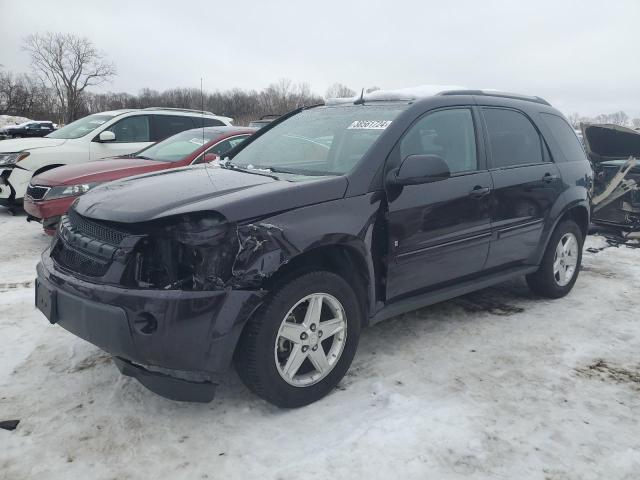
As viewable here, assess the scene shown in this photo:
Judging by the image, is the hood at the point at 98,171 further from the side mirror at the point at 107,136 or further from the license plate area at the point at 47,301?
the license plate area at the point at 47,301

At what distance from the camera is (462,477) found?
2234 mm

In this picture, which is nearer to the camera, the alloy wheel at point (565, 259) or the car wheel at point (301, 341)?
the car wheel at point (301, 341)

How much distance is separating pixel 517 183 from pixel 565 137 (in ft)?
3.62

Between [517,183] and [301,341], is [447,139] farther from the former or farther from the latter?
[301,341]

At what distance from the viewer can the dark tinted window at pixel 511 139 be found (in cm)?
390

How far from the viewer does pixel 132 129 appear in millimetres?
8773

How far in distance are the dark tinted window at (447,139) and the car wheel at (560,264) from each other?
132 cm

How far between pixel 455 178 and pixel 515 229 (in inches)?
32.7

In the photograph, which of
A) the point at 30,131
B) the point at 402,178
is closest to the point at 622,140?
the point at 402,178

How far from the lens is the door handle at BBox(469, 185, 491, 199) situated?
356 cm

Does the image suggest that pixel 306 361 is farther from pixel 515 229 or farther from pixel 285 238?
pixel 515 229

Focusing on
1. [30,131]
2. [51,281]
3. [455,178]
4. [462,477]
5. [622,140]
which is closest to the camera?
[462,477]

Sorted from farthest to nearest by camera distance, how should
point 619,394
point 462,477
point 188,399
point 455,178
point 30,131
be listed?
point 30,131, point 455,178, point 619,394, point 188,399, point 462,477

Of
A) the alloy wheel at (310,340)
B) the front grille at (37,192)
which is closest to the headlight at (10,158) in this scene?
the front grille at (37,192)
